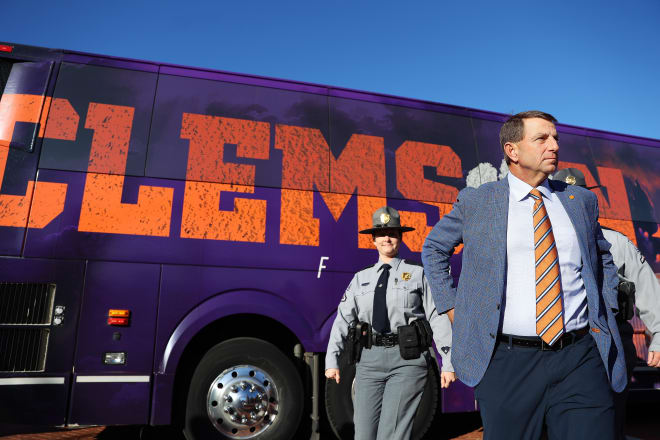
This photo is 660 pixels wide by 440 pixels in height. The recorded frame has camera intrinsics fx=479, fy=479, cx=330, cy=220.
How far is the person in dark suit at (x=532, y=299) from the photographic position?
1.94 m

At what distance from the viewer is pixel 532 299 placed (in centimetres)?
204

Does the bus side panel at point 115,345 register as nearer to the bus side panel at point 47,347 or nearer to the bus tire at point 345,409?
the bus side panel at point 47,347

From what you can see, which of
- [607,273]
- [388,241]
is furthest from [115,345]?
[607,273]

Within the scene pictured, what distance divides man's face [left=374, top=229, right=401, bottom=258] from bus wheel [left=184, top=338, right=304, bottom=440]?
155 centimetres

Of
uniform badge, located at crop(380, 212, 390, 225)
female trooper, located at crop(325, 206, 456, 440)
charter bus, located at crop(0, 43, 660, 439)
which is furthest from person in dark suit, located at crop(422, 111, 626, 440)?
charter bus, located at crop(0, 43, 660, 439)

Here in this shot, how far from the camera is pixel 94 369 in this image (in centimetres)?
396

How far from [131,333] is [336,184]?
231cm

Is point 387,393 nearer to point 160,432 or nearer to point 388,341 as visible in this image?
point 388,341

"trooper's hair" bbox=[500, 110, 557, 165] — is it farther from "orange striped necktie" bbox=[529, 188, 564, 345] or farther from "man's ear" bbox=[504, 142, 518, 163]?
"orange striped necktie" bbox=[529, 188, 564, 345]

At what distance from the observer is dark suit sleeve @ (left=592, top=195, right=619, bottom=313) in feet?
7.04

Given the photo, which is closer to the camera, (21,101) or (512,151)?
(512,151)

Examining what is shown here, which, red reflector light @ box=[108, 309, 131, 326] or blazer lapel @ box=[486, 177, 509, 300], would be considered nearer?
blazer lapel @ box=[486, 177, 509, 300]

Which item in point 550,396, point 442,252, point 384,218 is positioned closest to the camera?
point 550,396

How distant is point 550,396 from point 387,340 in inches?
54.4
